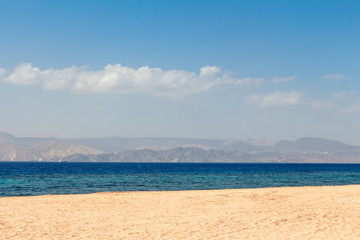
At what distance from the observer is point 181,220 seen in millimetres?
18906

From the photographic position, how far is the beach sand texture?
15.6 metres

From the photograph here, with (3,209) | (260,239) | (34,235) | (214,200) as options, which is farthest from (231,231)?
(3,209)

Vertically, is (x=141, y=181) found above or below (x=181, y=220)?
below

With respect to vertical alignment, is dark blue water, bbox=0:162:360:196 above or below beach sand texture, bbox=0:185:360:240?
below

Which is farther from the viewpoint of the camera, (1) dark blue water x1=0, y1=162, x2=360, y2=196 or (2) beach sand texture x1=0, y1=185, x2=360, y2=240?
(1) dark blue water x1=0, y1=162, x2=360, y2=196

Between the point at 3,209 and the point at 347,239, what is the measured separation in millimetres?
18258

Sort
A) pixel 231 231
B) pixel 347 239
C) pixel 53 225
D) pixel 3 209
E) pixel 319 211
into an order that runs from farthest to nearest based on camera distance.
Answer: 1. pixel 3 209
2. pixel 319 211
3. pixel 53 225
4. pixel 231 231
5. pixel 347 239

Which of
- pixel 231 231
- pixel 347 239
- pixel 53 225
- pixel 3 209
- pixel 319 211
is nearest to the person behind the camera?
pixel 347 239

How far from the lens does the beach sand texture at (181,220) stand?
1562 cm

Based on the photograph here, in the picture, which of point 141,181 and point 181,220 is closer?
point 181,220

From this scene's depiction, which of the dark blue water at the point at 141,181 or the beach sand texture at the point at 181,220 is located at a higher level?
the beach sand texture at the point at 181,220

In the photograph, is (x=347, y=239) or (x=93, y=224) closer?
(x=347, y=239)

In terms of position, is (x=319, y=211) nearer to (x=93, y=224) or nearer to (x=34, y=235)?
(x=93, y=224)

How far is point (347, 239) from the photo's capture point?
1459 cm
